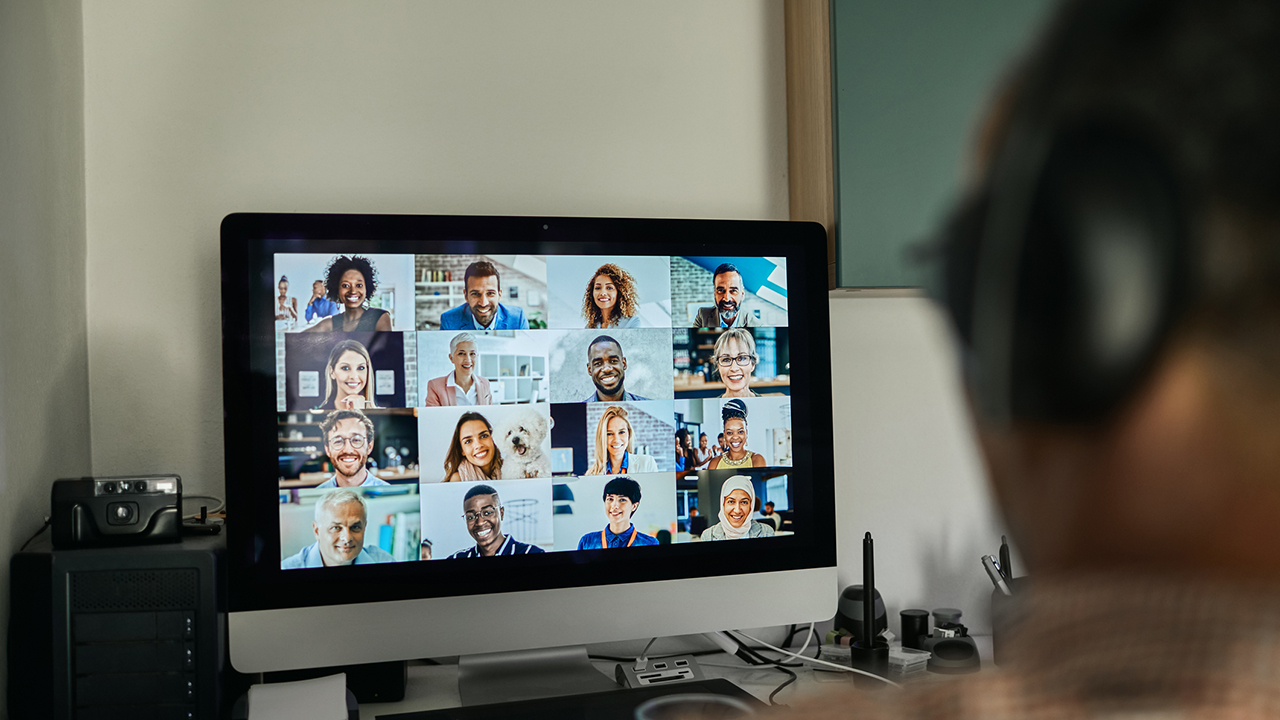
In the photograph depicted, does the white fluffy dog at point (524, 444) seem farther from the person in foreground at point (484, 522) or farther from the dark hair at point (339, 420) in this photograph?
the dark hair at point (339, 420)

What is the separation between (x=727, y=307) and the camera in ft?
3.57

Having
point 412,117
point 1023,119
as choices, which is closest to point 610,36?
point 412,117

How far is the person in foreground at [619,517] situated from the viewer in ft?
3.41

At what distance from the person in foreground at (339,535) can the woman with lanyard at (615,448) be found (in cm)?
27

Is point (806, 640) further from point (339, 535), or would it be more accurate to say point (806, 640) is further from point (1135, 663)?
point (1135, 663)

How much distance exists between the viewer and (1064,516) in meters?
0.18

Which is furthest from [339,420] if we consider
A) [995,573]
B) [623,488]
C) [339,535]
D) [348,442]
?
[995,573]

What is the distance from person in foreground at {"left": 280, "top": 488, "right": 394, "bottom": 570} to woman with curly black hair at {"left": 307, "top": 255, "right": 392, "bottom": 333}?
191 mm

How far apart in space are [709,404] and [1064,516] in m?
0.90

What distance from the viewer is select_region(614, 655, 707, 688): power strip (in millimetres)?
1103

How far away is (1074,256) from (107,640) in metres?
0.97

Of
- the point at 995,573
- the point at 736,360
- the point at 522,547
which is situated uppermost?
the point at 736,360

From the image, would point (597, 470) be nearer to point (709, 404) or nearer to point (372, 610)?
point (709, 404)

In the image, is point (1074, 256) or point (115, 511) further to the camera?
point (115, 511)
